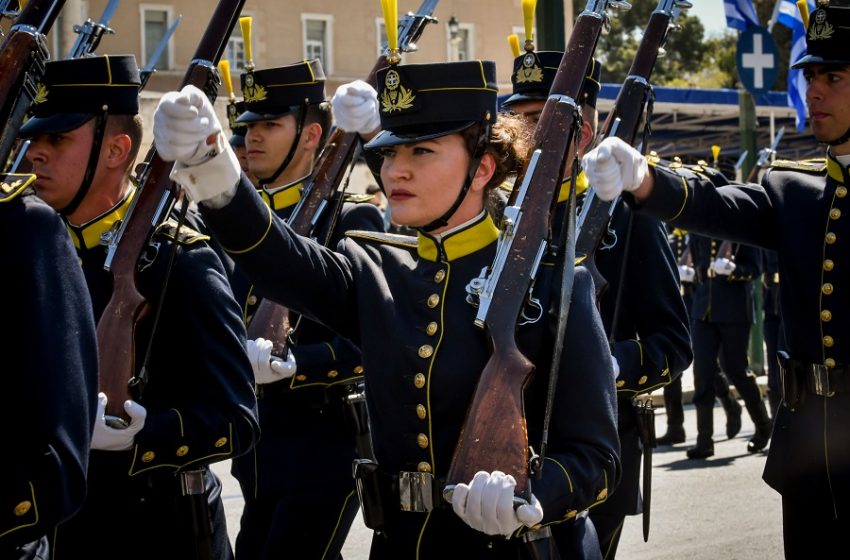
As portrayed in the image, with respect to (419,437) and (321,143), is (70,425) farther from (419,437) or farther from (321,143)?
(321,143)

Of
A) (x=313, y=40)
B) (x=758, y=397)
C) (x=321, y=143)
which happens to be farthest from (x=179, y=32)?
(x=321, y=143)

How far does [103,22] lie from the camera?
5.14 metres

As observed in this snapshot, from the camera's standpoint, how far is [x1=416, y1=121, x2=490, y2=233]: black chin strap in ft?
11.2

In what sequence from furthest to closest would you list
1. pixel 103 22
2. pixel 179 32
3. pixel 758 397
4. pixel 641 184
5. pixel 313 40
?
1. pixel 313 40
2. pixel 179 32
3. pixel 758 397
4. pixel 103 22
5. pixel 641 184

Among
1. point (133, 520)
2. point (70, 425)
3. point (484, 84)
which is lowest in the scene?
point (133, 520)

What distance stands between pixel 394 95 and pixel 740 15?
37.2ft

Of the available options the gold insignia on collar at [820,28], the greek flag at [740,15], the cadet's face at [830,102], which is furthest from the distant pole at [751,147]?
the cadet's face at [830,102]

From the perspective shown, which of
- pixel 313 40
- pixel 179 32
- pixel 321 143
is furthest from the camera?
pixel 313 40

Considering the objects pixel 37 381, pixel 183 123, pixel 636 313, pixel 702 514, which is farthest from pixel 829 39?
pixel 702 514

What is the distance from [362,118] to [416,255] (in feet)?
5.67

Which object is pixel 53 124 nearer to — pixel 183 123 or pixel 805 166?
pixel 183 123

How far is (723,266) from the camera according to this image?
11211 mm

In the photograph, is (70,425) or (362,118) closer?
(70,425)

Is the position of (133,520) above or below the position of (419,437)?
below
